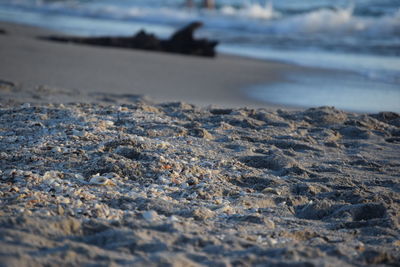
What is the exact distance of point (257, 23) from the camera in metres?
14.1

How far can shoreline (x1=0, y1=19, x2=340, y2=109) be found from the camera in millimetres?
5816

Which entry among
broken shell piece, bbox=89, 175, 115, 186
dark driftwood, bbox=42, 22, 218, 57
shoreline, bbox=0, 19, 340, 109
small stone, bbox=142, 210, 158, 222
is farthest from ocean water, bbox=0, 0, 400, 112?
small stone, bbox=142, 210, 158, 222

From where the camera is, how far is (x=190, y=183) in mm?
2965

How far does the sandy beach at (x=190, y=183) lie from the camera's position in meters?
2.14

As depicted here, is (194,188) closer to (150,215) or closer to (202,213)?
(202,213)

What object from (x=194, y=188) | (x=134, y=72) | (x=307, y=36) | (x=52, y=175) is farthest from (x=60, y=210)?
(x=307, y=36)

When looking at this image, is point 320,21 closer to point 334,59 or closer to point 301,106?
point 334,59

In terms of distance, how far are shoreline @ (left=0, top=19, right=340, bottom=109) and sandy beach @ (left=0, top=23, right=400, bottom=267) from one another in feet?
0.94

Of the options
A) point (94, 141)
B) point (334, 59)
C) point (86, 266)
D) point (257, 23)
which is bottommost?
point (86, 266)

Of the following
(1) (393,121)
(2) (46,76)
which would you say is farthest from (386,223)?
(2) (46,76)

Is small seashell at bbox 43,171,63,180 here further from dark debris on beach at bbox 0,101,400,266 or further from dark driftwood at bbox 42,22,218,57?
dark driftwood at bbox 42,22,218,57

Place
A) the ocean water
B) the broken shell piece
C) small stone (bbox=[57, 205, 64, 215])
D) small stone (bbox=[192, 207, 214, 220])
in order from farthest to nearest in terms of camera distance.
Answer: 1. the ocean water
2. the broken shell piece
3. small stone (bbox=[192, 207, 214, 220])
4. small stone (bbox=[57, 205, 64, 215])

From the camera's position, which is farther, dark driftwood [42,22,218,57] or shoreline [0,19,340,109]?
dark driftwood [42,22,218,57]

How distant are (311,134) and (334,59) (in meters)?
4.99
